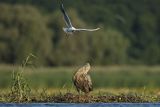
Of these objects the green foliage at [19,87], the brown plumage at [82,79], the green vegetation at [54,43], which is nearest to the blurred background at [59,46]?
the green vegetation at [54,43]

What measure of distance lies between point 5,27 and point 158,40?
15.8 meters

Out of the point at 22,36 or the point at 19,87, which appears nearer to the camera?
the point at 19,87

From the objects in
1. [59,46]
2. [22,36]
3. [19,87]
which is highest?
[22,36]

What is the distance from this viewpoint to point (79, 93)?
10.0 meters

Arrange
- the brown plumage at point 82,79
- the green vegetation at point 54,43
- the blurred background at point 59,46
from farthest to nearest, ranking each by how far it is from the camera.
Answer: the green vegetation at point 54,43, the blurred background at point 59,46, the brown plumage at point 82,79

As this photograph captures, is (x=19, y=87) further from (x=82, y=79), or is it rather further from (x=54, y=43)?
(x=54, y=43)

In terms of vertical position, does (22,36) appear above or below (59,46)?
above

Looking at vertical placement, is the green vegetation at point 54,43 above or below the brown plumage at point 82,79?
above

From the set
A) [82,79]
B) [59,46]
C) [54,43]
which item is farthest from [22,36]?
[82,79]

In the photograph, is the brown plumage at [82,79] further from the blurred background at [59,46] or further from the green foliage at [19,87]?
the blurred background at [59,46]

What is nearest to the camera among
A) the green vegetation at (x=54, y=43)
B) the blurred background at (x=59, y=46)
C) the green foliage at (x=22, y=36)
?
the blurred background at (x=59, y=46)

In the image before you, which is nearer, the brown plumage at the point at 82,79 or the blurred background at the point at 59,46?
the brown plumage at the point at 82,79

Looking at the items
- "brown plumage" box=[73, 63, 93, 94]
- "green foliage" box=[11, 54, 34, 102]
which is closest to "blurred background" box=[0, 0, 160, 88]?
"green foliage" box=[11, 54, 34, 102]

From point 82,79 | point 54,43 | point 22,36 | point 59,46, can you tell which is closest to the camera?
point 82,79
